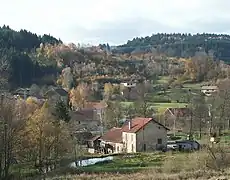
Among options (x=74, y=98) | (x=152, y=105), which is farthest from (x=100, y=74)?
(x=152, y=105)

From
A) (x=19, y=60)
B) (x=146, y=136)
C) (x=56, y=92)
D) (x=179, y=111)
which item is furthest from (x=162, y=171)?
(x=19, y=60)

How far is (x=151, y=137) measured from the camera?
5378cm

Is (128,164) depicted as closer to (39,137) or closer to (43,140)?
(43,140)

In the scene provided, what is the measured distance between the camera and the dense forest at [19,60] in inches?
4063

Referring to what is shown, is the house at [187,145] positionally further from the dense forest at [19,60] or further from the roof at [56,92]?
the roof at [56,92]

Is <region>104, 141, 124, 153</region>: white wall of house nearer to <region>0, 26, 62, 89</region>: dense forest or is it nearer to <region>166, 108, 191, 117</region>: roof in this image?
<region>166, 108, 191, 117</region>: roof

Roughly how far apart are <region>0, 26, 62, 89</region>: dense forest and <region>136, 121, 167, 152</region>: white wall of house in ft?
127

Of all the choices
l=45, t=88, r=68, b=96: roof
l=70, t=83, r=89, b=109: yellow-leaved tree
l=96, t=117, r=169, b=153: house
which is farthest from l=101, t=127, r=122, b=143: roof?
l=45, t=88, r=68, b=96: roof

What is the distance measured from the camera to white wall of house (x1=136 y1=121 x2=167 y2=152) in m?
53.2

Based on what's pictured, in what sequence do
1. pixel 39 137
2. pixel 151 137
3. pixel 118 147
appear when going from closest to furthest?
1. pixel 39 137
2. pixel 151 137
3. pixel 118 147

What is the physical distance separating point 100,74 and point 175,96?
33.8m

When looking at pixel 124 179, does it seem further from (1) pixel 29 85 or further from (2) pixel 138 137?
(1) pixel 29 85

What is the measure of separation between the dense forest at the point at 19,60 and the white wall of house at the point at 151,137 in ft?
127

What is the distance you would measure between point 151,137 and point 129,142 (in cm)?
262
